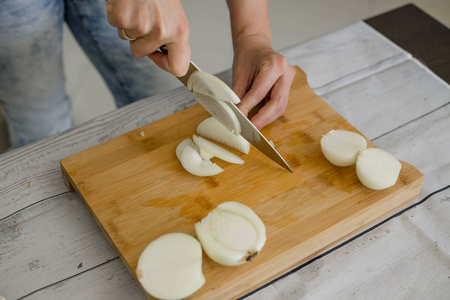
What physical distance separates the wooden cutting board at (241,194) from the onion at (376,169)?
0.08ft

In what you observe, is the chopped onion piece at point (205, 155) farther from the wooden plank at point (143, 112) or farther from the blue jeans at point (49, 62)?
the blue jeans at point (49, 62)

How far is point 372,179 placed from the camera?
902 millimetres

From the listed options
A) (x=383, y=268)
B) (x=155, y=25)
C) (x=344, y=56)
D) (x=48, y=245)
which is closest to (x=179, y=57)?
(x=155, y=25)

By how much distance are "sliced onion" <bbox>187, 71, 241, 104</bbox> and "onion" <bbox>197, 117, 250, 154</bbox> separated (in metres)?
0.09

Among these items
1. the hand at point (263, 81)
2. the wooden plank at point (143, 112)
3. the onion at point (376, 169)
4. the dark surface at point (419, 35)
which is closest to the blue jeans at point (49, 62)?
the wooden plank at point (143, 112)

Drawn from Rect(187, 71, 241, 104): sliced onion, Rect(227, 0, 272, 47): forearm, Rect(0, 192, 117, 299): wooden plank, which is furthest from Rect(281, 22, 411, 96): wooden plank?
Rect(0, 192, 117, 299): wooden plank

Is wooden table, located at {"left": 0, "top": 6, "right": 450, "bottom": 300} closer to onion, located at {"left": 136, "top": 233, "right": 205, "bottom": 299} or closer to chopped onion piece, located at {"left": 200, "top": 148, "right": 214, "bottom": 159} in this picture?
onion, located at {"left": 136, "top": 233, "right": 205, "bottom": 299}

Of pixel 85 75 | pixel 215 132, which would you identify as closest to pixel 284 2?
pixel 85 75

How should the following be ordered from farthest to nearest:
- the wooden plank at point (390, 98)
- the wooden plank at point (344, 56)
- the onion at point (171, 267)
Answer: the wooden plank at point (344, 56) → the wooden plank at point (390, 98) → the onion at point (171, 267)

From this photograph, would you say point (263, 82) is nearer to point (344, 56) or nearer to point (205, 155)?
point (205, 155)

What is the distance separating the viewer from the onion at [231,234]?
79cm

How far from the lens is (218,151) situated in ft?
3.26

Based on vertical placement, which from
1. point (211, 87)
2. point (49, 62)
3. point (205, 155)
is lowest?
point (49, 62)

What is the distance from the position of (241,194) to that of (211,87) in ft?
0.73
